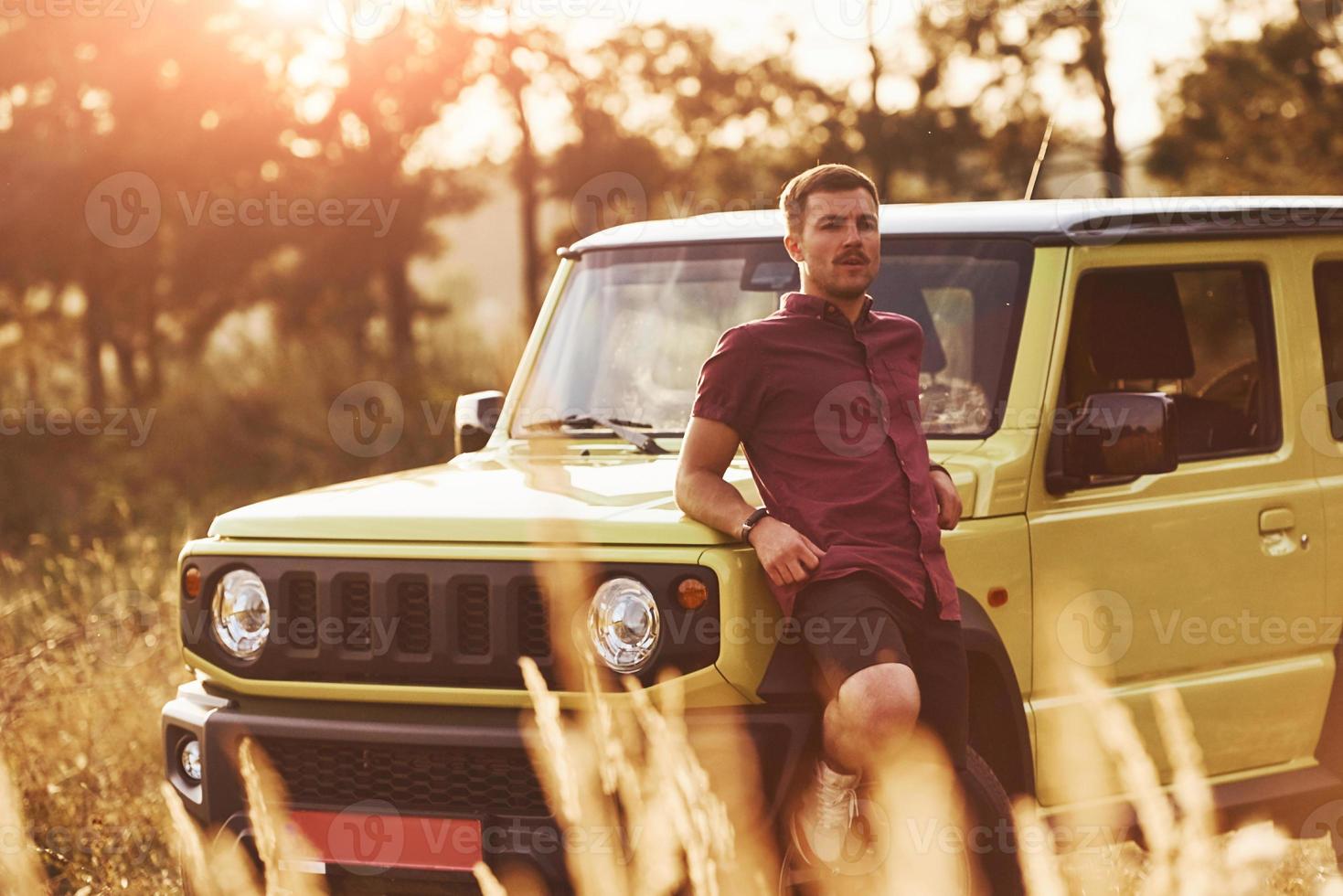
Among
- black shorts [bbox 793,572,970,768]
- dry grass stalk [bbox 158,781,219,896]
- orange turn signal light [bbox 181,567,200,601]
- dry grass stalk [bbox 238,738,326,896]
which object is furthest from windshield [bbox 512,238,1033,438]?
dry grass stalk [bbox 158,781,219,896]

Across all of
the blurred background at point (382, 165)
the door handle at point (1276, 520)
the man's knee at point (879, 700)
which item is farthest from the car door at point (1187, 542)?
the blurred background at point (382, 165)

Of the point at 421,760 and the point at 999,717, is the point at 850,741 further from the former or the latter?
the point at 421,760

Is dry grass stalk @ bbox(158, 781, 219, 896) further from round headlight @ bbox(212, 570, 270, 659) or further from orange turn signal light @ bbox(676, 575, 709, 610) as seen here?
orange turn signal light @ bbox(676, 575, 709, 610)

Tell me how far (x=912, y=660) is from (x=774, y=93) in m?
14.1

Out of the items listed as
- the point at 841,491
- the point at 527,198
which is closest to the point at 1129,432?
the point at 841,491

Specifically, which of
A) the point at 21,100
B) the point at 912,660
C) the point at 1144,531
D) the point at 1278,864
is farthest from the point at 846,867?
the point at 21,100

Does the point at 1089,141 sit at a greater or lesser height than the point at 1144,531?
greater

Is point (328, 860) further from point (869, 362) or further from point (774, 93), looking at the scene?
point (774, 93)

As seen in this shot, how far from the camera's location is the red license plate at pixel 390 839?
12.8 feet

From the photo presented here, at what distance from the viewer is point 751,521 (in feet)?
12.4

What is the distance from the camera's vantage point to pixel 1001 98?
655 inches

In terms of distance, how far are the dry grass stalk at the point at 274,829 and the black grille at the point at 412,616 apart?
43 centimetres

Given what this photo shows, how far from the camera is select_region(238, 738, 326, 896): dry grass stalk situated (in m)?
3.89

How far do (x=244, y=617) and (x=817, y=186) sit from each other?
5.60 ft
